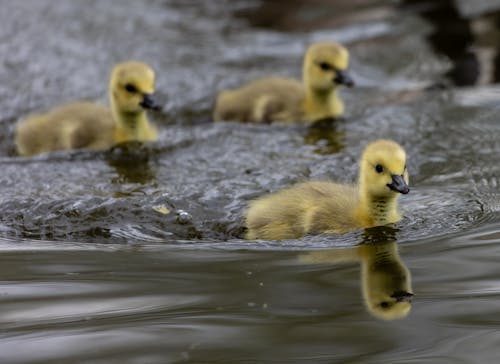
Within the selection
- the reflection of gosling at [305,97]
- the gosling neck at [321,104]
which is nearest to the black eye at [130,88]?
the reflection of gosling at [305,97]

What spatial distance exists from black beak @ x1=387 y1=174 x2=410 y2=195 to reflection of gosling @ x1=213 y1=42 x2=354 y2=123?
2.11 metres

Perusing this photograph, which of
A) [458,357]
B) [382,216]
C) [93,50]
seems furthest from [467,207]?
[93,50]

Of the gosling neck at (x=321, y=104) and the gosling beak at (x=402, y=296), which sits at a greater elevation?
the gosling neck at (x=321, y=104)

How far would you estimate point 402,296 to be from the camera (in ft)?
9.75

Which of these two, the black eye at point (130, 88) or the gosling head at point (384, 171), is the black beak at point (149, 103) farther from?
the gosling head at point (384, 171)

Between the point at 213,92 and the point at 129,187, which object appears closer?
the point at 129,187

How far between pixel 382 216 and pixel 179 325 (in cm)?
132

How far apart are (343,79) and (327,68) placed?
14cm

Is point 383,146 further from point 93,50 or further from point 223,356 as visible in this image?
point 93,50

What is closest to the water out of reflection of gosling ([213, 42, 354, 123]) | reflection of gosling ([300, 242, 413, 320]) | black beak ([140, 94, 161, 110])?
reflection of gosling ([300, 242, 413, 320])

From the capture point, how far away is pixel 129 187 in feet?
15.0

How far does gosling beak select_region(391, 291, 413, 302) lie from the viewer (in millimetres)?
2941

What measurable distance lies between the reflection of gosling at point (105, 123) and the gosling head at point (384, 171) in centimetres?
167

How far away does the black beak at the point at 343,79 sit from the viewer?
5.72 metres
